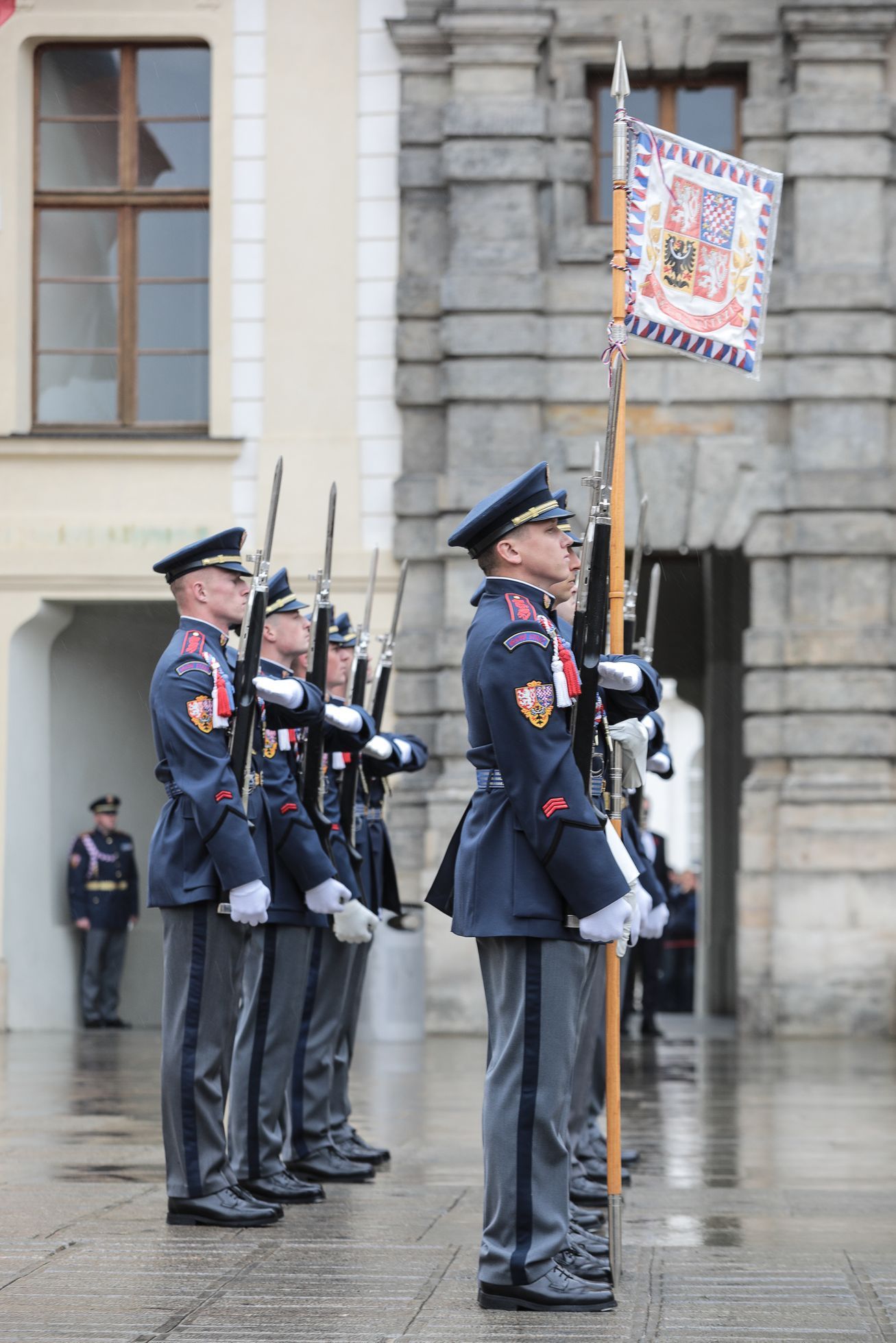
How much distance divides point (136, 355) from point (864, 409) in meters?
4.79

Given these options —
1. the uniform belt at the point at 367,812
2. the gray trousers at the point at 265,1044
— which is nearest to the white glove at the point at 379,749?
the uniform belt at the point at 367,812

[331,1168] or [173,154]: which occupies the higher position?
[173,154]

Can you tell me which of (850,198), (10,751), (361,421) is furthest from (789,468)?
(10,751)

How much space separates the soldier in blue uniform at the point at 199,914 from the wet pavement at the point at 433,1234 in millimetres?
188

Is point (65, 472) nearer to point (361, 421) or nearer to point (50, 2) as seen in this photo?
point (361, 421)

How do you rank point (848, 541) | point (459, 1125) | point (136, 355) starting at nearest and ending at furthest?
point (459, 1125) < point (848, 541) < point (136, 355)

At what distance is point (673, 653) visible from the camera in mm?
18422

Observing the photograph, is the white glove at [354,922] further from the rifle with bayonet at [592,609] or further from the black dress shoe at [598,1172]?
the rifle with bayonet at [592,609]

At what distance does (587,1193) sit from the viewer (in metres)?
6.34

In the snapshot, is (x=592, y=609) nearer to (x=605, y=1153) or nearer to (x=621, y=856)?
(x=621, y=856)

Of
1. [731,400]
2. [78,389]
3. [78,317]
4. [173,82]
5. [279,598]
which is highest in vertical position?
[173,82]

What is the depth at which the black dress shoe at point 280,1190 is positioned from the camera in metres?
6.27

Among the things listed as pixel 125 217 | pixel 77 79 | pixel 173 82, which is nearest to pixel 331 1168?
pixel 125 217

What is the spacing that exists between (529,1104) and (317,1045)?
2.70 meters
